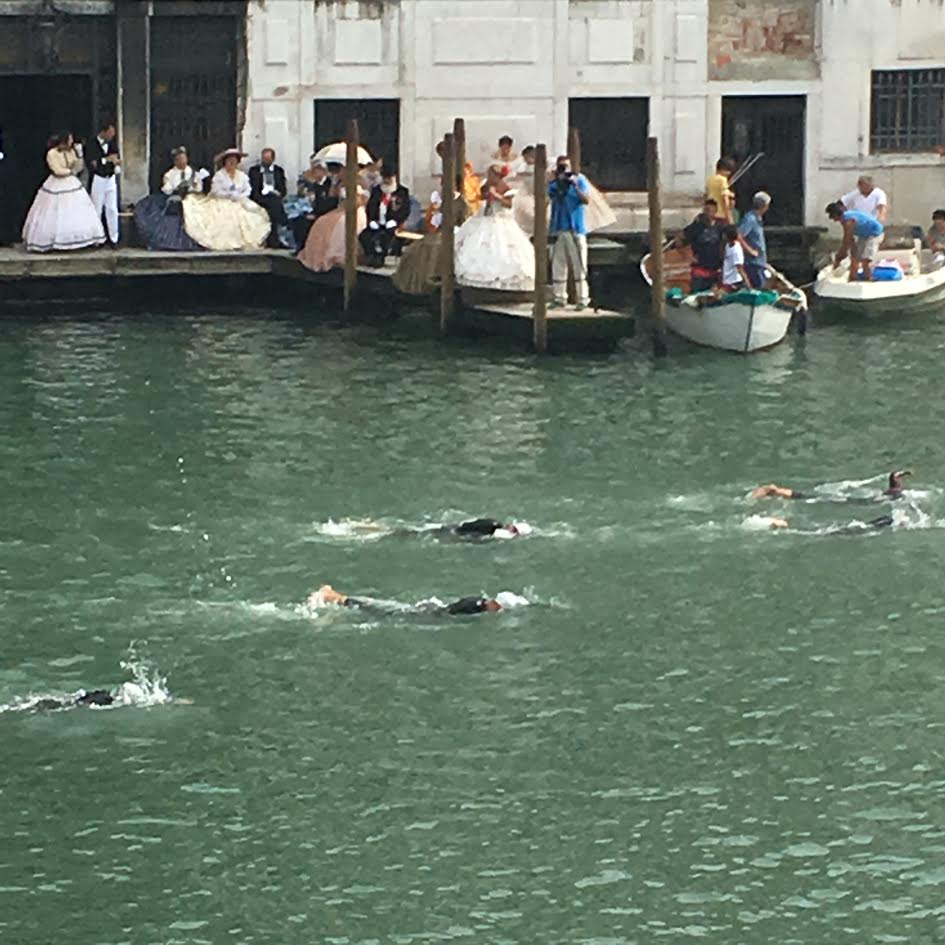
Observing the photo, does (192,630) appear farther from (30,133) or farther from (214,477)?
(30,133)

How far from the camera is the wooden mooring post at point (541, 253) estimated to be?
1236 inches

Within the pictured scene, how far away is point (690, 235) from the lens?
33406mm

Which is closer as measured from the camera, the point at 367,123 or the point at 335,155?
the point at 335,155

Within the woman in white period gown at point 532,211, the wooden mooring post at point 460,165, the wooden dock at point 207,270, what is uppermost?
the wooden mooring post at point 460,165

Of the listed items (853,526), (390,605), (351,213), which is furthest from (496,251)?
(390,605)

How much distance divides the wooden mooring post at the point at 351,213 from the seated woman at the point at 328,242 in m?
0.41

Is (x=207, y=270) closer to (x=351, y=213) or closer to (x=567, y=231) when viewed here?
(x=351, y=213)

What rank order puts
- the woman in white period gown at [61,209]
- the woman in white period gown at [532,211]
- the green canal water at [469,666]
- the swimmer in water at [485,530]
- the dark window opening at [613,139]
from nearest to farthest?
the green canal water at [469,666] < the swimmer in water at [485,530] < the woman in white period gown at [61,209] < the woman in white period gown at [532,211] < the dark window opening at [613,139]

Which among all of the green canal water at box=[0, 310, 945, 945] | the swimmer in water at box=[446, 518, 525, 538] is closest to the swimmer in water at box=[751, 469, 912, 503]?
the green canal water at box=[0, 310, 945, 945]

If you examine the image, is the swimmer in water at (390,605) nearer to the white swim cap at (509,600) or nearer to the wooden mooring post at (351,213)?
the white swim cap at (509,600)

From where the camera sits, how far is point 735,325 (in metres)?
32.4

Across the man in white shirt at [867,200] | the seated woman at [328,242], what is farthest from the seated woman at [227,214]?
the man in white shirt at [867,200]

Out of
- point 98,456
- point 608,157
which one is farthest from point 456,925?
point 608,157

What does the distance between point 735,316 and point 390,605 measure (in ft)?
39.3
